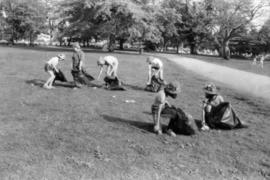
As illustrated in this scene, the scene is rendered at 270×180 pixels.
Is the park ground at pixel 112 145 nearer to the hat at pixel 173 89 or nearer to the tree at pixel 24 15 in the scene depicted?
the hat at pixel 173 89

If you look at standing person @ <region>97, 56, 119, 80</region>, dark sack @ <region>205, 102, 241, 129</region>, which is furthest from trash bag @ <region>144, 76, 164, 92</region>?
dark sack @ <region>205, 102, 241, 129</region>

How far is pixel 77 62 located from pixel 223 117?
584 centimetres

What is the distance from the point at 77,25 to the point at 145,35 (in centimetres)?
917

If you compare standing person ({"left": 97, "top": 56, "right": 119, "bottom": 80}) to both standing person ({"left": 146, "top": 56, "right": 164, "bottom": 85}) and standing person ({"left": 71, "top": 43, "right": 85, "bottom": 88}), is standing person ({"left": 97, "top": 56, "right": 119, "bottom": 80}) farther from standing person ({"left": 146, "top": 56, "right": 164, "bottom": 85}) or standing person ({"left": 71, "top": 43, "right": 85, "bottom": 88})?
standing person ({"left": 146, "top": 56, "right": 164, "bottom": 85})

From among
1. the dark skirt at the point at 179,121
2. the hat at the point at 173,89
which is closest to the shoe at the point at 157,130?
the dark skirt at the point at 179,121

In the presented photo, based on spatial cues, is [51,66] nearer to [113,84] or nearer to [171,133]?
[113,84]

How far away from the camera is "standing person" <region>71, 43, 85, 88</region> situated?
918 cm

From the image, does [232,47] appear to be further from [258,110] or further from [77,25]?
[258,110]

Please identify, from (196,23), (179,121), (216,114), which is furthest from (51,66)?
(196,23)

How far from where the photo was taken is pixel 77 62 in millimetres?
9391

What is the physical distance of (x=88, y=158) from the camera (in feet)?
13.0

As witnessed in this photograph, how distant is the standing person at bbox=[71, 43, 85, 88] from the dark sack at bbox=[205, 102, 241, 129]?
544 centimetres

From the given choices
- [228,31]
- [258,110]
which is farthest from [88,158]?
[228,31]

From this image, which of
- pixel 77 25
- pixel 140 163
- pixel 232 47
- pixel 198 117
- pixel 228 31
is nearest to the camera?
pixel 140 163
